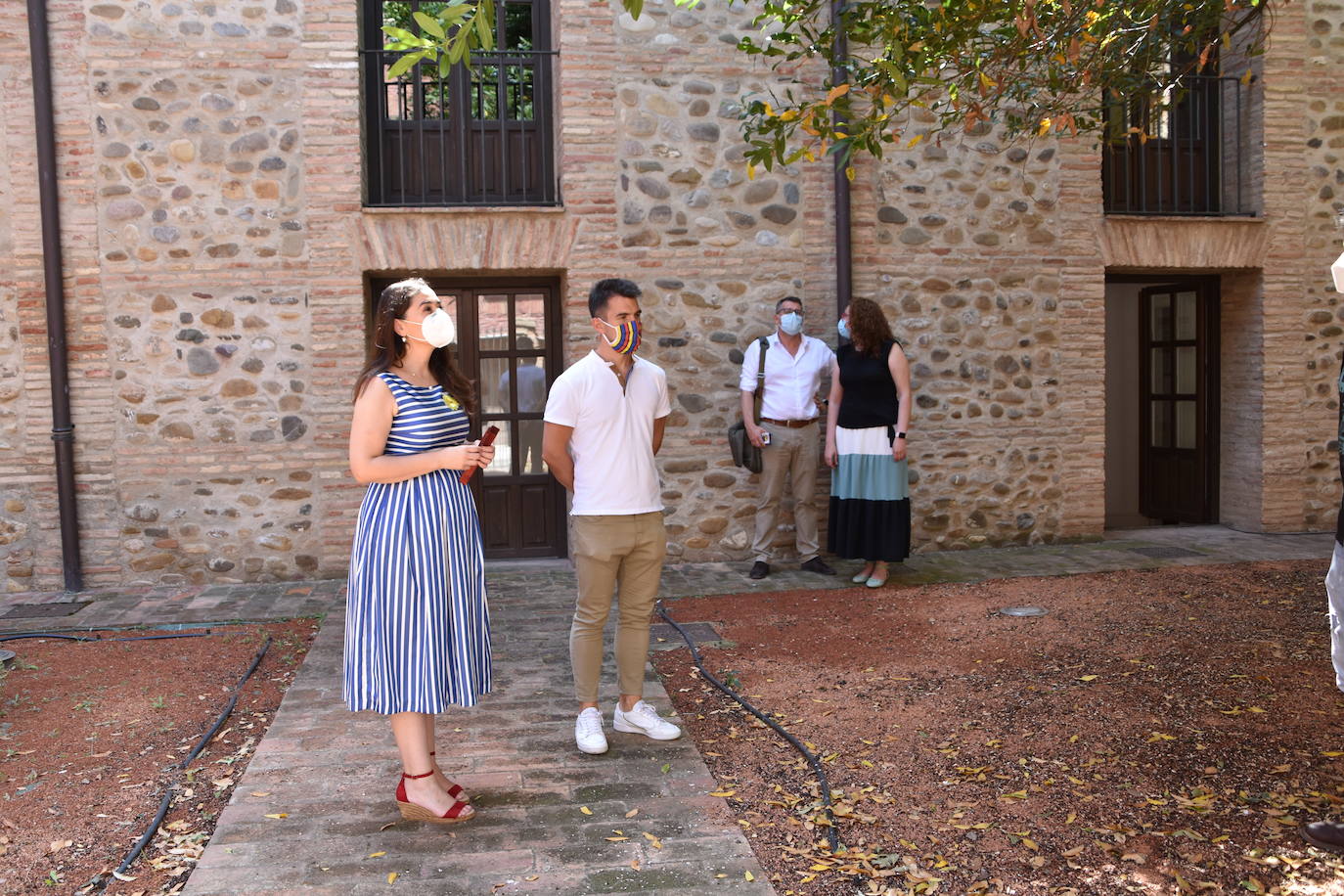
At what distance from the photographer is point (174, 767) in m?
3.90

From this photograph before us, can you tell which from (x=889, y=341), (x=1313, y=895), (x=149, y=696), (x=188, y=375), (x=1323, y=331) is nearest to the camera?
(x=1313, y=895)

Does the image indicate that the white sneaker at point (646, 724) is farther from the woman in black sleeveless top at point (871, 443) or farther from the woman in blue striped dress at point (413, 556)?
the woman in black sleeveless top at point (871, 443)

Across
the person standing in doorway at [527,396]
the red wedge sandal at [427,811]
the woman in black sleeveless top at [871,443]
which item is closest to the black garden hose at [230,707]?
the red wedge sandal at [427,811]

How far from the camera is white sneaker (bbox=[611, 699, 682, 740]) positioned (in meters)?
3.97

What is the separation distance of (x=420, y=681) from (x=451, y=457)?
65 cm

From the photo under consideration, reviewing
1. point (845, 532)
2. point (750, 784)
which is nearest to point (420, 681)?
point (750, 784)

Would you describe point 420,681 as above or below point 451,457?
below

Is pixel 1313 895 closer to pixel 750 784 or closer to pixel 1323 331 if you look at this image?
pixel 750 784

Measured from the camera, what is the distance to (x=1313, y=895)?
2.83m

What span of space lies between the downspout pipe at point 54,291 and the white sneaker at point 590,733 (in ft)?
15.0

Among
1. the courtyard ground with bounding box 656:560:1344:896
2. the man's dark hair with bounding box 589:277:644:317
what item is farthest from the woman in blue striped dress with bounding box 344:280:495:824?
the courtyard ground with bounding box 656:560:1344:896

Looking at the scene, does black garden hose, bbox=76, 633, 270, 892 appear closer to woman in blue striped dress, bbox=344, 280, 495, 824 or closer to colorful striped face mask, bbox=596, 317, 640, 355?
woman in blue striped dress, bbox=344, 280, 495, 824

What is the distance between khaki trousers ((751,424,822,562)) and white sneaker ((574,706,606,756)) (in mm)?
3349

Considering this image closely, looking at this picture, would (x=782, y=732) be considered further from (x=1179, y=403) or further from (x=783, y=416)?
(x=1179, y=403)
